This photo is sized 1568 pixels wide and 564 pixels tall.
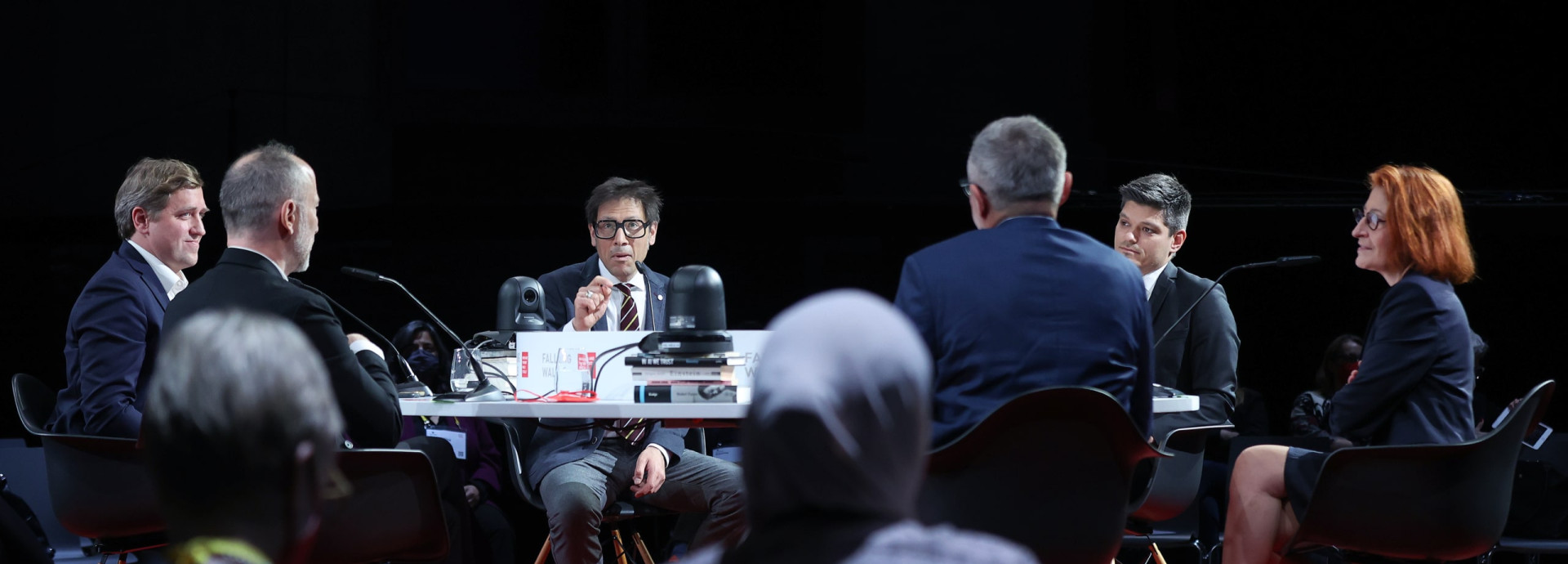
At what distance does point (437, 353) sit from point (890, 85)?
2536 mm

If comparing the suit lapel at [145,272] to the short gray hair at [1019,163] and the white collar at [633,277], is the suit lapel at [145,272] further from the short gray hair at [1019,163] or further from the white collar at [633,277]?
the short gray hair at [1019,163]

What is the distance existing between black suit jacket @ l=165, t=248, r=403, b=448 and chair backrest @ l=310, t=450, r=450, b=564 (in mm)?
126

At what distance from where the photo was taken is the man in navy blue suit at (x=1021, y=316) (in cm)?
208

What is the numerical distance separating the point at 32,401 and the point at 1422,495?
3.13 metres

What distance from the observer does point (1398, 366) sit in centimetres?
257

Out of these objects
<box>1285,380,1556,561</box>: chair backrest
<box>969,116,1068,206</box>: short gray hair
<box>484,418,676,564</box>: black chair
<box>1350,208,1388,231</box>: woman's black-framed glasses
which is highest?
<box>969,116,1068,206</box>: short gray hair

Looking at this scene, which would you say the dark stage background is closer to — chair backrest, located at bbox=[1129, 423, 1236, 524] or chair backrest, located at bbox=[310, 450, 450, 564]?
chair backrest, located at bbox=[1129, 423, 1236, 524]

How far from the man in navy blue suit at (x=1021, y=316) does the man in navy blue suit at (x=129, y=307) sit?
5.73 ft

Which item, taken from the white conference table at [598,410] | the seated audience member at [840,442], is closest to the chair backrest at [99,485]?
the white conference table at [598,410]

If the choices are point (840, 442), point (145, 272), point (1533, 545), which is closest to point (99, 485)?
point (145, 272)

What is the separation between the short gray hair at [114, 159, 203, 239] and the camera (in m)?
3.23

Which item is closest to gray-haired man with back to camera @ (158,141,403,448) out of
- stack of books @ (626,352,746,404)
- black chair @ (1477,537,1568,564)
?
stack of books @ (626,352,746,404)

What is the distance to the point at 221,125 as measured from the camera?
18.7 ft

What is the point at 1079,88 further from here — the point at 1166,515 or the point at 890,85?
the point at 1166,515
